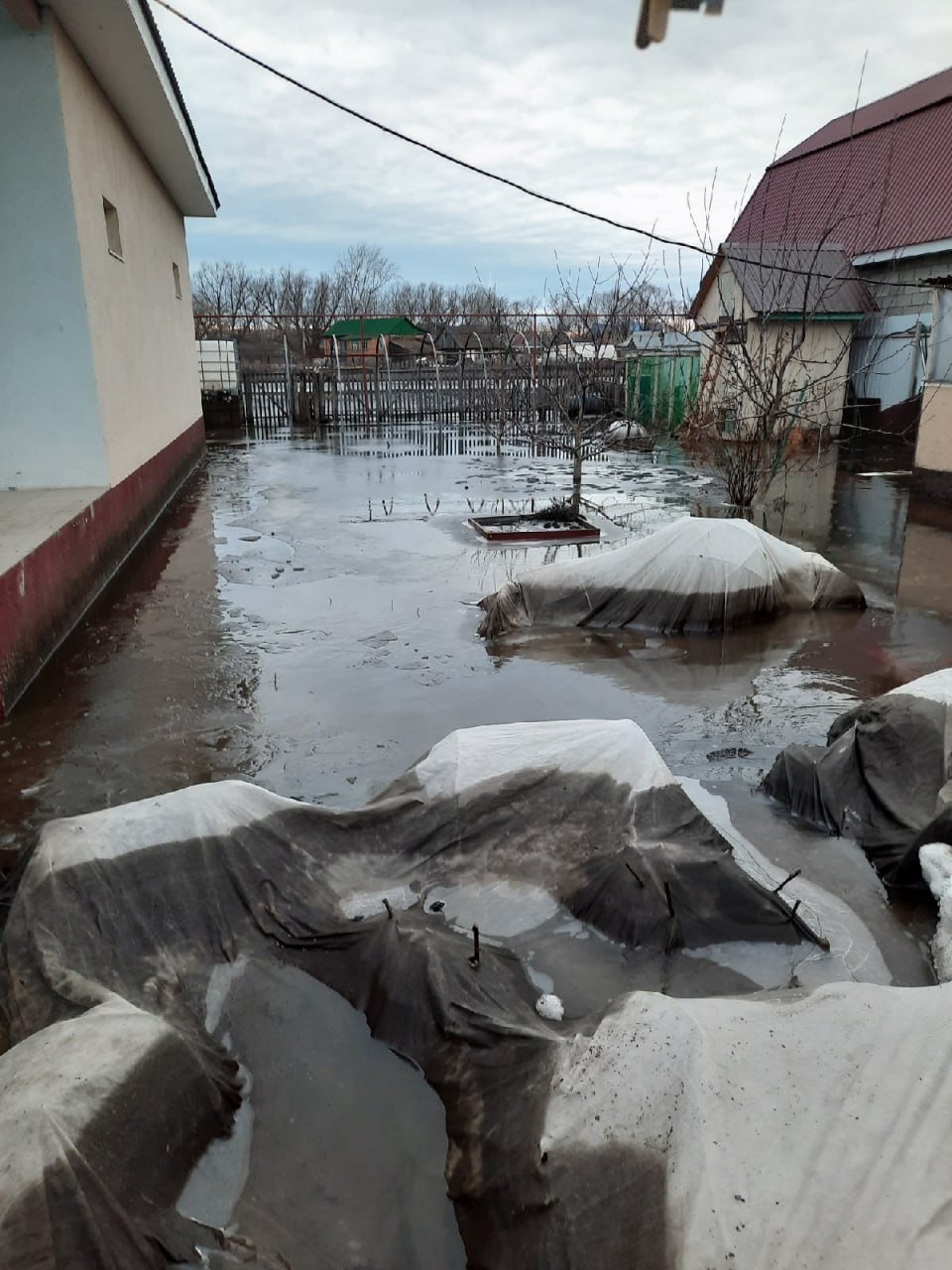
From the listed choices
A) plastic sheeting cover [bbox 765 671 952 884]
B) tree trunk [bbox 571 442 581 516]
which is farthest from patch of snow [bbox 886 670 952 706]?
tree trunk [bbox 571 442 581 516]

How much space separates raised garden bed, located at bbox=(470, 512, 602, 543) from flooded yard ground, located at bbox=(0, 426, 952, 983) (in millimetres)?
167

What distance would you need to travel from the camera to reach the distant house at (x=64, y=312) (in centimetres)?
598

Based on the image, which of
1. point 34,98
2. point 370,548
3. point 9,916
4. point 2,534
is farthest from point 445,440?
point 9,916

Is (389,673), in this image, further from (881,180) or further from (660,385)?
(881,180)

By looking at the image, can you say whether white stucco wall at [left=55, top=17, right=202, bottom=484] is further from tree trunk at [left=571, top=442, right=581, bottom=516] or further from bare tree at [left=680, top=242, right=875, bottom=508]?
bare tree at [left=680, top=242, right=875, bottom=508]

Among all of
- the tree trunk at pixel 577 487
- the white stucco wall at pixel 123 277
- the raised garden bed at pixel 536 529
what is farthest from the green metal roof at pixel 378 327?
the raised garden bed at pixel 536 529

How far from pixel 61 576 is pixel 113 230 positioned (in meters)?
4.76

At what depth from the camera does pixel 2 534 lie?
5.77m

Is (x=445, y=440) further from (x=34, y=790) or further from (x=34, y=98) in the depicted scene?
(x=34, y=790)

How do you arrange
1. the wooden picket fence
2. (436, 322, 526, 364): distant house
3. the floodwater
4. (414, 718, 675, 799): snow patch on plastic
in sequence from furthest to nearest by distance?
1. (436, 322, 526, 364): distant house
2. the wooden picket fence
3. (414, 718, 675, 799): snow patch on plastic
4. the floodwater

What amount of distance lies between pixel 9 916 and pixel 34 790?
1.61 metres

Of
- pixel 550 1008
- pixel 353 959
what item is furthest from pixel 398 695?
pixel 550 1008

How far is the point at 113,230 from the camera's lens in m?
8.98

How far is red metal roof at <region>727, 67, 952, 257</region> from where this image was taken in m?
17.2
